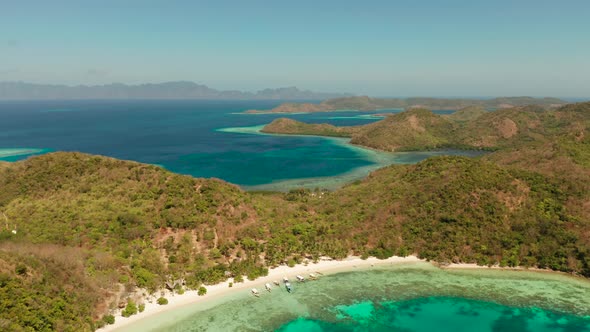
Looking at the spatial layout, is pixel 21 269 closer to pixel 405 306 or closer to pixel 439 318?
pixel 405 306

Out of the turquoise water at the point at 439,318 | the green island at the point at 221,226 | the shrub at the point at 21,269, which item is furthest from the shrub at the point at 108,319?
the turquoise water at the point at 439,318

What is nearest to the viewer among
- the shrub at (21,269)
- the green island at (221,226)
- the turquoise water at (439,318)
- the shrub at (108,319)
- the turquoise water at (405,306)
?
the shrub at (21,269)

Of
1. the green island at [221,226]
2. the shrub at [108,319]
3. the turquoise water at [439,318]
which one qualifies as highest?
the green island at [221,226]

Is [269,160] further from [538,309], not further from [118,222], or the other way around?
[538,309]

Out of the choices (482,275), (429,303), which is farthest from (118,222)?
(482,275)

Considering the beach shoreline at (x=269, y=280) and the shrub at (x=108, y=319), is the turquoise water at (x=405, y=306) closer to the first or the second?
the beach shoreline at (x=269, y=280)

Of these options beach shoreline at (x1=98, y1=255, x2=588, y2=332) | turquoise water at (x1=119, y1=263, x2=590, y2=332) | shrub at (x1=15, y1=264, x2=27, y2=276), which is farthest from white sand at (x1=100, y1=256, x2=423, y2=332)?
shrub at (x1=15, y1=264, x2=27, y2=276)
